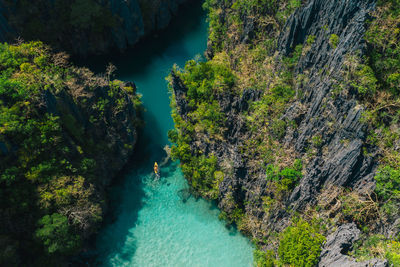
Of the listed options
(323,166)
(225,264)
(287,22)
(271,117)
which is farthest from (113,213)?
(287,22)

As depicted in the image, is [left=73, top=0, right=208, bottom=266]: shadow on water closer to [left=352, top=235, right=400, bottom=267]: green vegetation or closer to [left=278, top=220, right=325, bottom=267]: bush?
[left=278, top=220, right=325, bottom=267]: bush

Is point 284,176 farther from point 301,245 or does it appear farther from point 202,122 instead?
point 202,122

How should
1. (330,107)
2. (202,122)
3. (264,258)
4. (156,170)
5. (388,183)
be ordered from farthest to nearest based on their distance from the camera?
1. (156,170)
2. (202,122)
3. (264,258)
4. (330,107)
5. (388,183)

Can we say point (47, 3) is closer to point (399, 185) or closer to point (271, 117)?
point (271, 117)

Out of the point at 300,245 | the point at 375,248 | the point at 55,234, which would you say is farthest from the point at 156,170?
the point at 375,248

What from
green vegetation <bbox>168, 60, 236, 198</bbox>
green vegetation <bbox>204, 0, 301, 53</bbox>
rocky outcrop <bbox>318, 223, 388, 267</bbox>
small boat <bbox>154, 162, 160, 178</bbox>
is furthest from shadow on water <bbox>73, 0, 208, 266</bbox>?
rocky outcrop <bbox>318, 223, 388, 267</bbox>

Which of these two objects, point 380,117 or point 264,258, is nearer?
point 380,117
